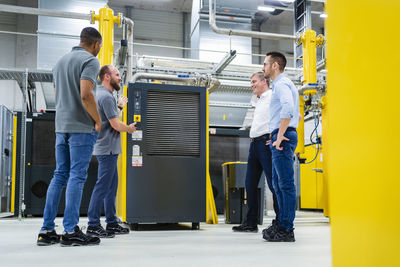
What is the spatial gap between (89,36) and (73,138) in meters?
0.75

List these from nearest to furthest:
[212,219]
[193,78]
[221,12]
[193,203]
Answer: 1. [193,203]
2. [212,219]
3. [193,78]
4. [221,12]

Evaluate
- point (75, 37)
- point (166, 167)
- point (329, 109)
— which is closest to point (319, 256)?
point (329, 109)

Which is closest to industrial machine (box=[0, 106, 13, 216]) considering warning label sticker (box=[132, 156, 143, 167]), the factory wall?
warning label sticker (box=[132, 156, 143, 167])

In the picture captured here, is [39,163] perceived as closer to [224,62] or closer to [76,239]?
[224,62]

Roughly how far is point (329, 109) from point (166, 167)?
3315mm

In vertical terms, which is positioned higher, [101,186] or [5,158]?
[5,158]

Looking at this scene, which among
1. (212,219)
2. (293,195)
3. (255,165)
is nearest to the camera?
(293,195)

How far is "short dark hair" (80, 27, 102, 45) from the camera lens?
2875mm

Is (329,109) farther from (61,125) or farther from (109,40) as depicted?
(109,40)

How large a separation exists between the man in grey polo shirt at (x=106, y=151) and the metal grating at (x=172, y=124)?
0.66m

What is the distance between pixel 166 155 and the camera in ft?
13.8

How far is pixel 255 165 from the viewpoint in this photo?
3.94m

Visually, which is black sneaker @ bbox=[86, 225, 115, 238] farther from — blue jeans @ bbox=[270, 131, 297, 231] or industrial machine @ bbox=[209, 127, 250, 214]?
industrial machine @ bbox=[209, 127, 250, 214]

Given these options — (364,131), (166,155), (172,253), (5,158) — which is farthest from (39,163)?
(364,131)
